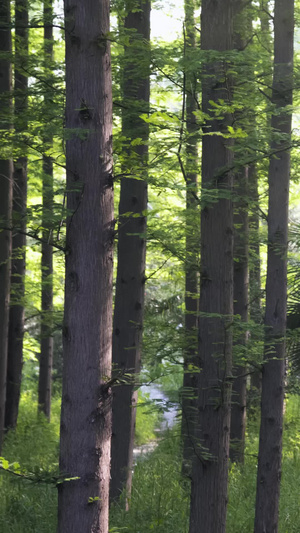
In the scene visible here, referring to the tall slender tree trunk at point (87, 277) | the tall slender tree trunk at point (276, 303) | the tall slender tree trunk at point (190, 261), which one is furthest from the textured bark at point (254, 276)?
the tall slender tree trunk at point (87, 277)

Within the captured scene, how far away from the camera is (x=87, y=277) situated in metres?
5.07

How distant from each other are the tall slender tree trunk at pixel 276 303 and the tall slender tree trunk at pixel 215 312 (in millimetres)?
1840

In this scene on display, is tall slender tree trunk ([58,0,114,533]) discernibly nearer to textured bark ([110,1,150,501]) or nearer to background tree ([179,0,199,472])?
background tree ([179,0,199,472])

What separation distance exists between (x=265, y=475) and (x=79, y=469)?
470cm

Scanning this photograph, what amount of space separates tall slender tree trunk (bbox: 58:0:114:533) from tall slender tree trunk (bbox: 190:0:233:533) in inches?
77.1

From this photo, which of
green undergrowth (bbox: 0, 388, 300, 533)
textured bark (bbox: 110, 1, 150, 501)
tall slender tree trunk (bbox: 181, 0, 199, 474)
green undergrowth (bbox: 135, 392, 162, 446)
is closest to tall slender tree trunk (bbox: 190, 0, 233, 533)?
tall slender tree trunk (bbox: 181, 0, 199, 474)

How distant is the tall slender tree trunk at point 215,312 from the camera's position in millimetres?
6953

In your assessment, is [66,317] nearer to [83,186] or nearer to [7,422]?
[83,186]

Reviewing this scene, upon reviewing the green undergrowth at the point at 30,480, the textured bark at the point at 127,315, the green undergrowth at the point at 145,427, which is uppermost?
the textured bark at the point at 127,315

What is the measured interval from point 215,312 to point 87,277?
2.25 m

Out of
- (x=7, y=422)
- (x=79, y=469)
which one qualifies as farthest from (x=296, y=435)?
(x=79, y=469)

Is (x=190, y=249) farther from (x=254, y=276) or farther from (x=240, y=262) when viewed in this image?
(x=254, y=276)

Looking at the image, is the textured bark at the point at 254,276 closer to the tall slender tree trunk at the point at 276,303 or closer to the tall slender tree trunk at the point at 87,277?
the tall slender tree trunk at the point at 276,303

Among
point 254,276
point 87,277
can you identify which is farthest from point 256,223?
point 87,277
